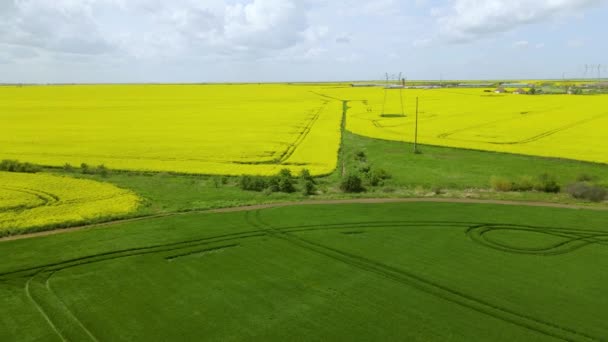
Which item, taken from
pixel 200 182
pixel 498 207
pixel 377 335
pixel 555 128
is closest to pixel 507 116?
pixel 555 128

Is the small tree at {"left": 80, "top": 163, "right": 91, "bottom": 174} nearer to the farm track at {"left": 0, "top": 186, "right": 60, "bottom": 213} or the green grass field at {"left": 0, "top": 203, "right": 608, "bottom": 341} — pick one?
the farm track at {"left": 0, "top": 186, "right": 60, "bottom": 213}

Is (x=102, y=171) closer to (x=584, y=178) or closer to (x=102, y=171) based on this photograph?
(x=102, y=171)

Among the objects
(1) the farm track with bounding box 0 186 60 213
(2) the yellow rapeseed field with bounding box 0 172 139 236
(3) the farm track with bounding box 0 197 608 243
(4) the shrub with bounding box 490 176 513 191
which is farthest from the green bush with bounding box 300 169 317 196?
(1) the farm track with bounding box 0 186 60 213

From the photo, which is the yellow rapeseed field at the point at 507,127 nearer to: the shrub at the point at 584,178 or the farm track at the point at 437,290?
the shrub at the point at 584,178

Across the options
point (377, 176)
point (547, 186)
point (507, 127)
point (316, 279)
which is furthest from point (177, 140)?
point (507, 127)

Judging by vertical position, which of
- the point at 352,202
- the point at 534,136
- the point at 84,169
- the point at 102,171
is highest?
the point at 534,136

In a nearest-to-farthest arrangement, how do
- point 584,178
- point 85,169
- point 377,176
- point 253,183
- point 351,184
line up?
point 351,184
point 253,183
point 584,178
point 377,176
point 85,169
